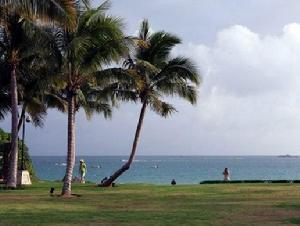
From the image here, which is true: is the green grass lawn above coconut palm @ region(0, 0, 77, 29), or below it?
below

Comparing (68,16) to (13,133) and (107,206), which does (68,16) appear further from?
(13,133)

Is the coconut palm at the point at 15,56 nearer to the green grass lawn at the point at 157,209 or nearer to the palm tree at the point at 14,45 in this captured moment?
the palm tree at the point at 14,45

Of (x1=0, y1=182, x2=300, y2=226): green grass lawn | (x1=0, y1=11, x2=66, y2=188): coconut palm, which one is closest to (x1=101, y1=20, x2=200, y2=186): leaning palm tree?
(x1=0, y1=11, x2=66, y2=188): coconut palm

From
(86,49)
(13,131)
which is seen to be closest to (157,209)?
(86,49)

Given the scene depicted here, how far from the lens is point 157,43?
33781mm

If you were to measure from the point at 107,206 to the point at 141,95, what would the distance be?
49.1 feet

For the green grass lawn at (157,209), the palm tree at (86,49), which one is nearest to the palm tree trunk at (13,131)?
the palm tree at (86,49)

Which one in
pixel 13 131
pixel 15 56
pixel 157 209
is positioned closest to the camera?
pixel 157 209

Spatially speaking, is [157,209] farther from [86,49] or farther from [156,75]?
[156,75]

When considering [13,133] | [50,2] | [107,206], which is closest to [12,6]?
[50,2]

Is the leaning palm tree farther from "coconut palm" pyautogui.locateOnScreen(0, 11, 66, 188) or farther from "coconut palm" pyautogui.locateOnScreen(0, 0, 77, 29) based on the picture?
"coconut palm" pyautogui.locateOnScreen(0, 0, 77, 29)

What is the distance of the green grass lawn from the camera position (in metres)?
15.2

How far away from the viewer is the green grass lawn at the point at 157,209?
1520 cm

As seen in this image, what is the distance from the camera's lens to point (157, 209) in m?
18.3
